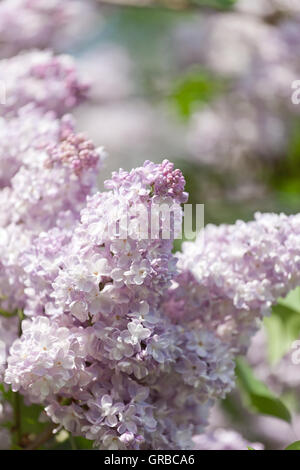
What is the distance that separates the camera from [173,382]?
0.83 meters

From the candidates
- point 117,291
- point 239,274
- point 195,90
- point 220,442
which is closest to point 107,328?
point 117,291

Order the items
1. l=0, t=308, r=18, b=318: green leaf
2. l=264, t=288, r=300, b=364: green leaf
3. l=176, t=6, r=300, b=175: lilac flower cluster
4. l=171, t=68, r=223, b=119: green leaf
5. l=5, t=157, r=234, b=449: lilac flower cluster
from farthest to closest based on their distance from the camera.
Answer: l=171, t=68, r=223, b=119: green leaf < l=176, t=6, r=300, b=175: lilac flower cluster < l=264, t=288, r=300, b=364: green leaf < l=0, t=308, r=18, b=318: green leaf < l=5, t=157, r=234, b=449: lilac flower cluster

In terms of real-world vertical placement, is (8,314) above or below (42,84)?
below

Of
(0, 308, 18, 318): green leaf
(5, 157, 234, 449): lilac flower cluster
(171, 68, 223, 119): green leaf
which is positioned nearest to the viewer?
(5, 157, 234, 449): lilac flower cluster

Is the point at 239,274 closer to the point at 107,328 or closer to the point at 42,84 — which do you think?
the point at 107,328

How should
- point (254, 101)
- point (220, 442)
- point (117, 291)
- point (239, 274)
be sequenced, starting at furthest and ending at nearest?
point (254, 101) < point (220, 442) < point (239, 274) < point (117, 291)

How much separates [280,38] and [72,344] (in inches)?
50.3

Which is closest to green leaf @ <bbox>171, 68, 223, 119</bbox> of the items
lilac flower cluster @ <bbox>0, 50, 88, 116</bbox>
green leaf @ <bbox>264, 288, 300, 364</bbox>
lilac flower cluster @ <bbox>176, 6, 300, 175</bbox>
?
lilac flower cluster @ <bbox>176, 6, 300, 175</bbox>

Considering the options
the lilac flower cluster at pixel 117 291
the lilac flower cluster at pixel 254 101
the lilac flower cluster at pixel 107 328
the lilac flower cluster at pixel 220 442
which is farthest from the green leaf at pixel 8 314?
the lilac flower cluster at pixel 254 101

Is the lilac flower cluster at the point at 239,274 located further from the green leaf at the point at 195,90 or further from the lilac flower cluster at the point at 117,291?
the green leaf at the point at 195,90

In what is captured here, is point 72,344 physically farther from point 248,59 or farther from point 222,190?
point 248,59

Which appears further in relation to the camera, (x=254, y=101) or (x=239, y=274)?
(x=254, y=101)

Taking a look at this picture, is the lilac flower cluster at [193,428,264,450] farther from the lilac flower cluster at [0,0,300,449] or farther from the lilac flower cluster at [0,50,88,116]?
the lilac flower cluster at [0,50,88,116]

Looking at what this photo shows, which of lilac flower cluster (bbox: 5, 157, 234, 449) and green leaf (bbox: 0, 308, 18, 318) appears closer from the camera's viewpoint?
lilac flower cluster (bbox: 5, 157, 234, 449)
